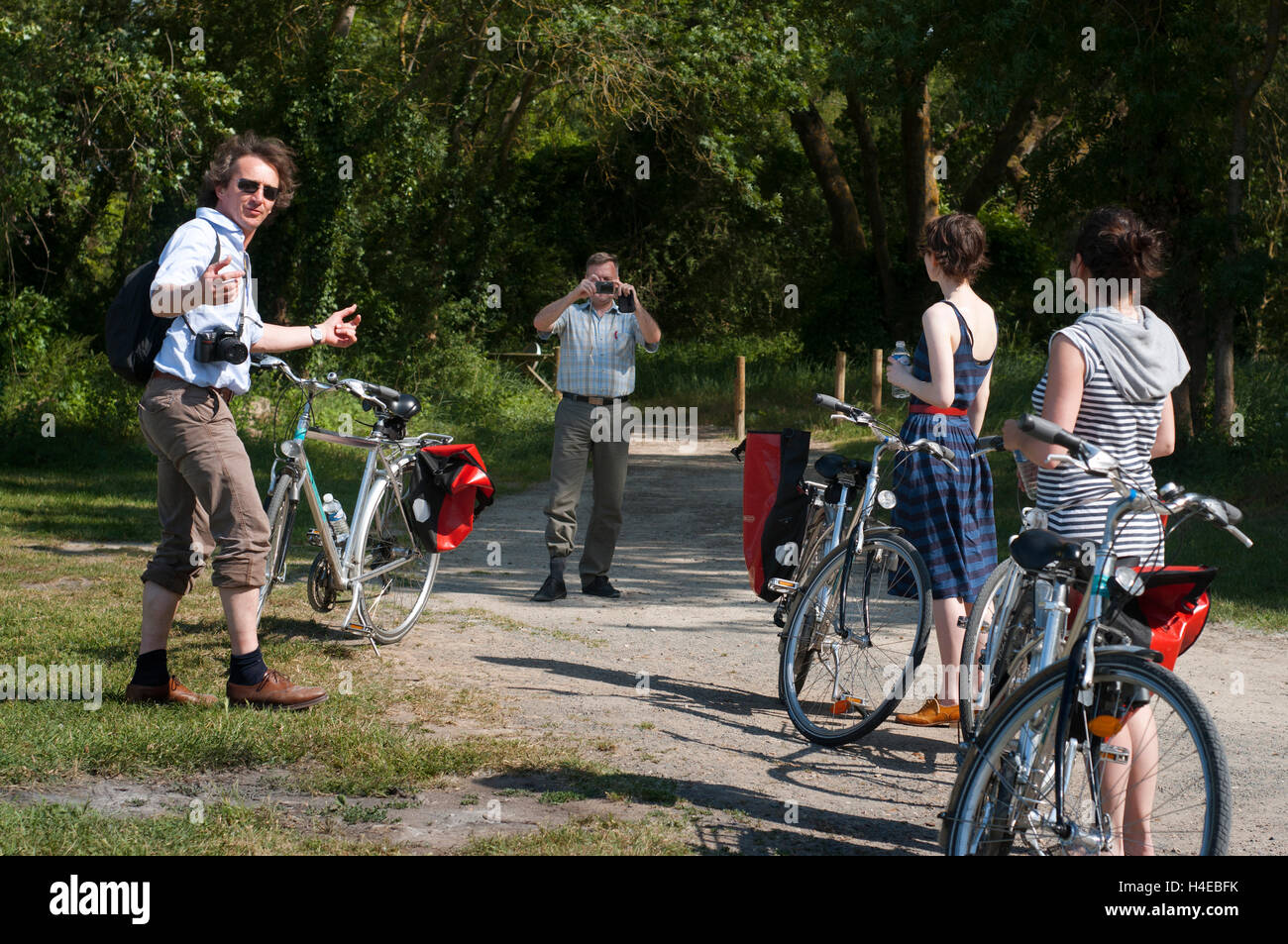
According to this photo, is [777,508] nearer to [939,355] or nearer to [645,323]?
[939,355]

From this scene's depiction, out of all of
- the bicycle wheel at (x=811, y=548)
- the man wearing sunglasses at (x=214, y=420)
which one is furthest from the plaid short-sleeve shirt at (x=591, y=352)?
the man wearing sunglasses at (x=214, y=420)

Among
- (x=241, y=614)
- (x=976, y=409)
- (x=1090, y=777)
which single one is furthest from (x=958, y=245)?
(x=241, y=614)

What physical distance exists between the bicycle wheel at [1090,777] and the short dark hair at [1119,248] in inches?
49.0

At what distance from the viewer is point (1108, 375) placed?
12.3 ft

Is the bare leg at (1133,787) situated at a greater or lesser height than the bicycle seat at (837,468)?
lesser

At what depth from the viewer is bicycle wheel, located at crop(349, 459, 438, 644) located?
6406 millimetres

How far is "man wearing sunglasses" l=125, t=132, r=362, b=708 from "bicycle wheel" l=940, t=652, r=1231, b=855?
9.72 feet

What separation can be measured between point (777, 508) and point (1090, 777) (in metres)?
2.57

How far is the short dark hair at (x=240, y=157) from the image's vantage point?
5141mm

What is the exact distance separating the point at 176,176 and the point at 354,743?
35.9ft

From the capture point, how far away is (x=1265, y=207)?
1602cm

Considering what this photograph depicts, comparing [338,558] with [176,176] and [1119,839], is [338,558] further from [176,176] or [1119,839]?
[176,176]

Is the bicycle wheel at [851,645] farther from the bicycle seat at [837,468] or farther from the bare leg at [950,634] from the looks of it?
the bicycle seat at [837,468]

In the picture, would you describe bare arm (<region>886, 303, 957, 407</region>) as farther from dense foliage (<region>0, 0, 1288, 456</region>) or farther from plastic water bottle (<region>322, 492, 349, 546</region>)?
dense foliage (<region>0, 0, 1288, 456</region>)
